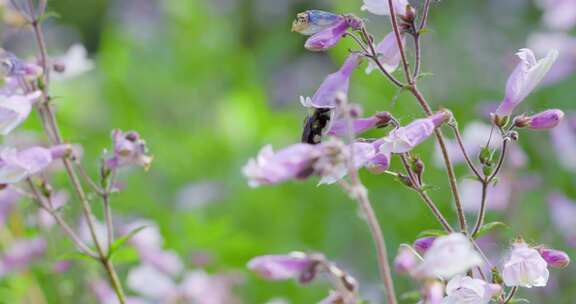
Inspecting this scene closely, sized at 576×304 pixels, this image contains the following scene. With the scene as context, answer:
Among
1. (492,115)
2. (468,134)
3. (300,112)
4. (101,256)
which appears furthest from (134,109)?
(492,115)

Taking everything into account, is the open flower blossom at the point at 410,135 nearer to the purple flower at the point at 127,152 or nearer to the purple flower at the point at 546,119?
the purple flower at the point at 546,119

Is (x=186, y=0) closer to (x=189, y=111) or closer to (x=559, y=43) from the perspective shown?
(x=189, y=111)

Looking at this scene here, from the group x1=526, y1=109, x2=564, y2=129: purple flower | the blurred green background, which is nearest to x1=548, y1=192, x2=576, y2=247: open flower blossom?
the blurred green background

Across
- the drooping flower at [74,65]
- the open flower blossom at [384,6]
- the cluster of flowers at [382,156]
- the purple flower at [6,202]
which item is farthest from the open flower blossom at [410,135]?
the purple flower at [6,202]

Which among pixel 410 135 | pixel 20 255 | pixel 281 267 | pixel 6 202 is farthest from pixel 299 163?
pixel 6 202

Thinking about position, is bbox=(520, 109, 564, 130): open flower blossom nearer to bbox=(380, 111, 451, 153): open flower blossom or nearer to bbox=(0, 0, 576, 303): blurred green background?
bbox=(380, 111, 451, 153): open flower blossom

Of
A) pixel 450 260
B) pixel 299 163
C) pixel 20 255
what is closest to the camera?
pixel 450 260

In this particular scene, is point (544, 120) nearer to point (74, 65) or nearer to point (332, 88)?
point (332, 88)
